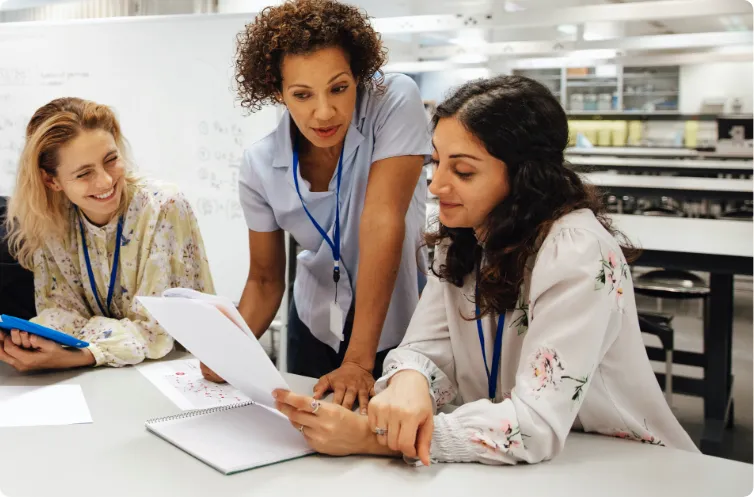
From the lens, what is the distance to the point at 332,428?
3.56 feet

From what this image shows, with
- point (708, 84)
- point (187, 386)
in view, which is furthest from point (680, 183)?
point (187, 386)

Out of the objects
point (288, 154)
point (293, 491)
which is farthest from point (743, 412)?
point (293, 491)

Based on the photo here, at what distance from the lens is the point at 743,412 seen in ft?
11.3

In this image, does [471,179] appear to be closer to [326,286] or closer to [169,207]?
[326,286]

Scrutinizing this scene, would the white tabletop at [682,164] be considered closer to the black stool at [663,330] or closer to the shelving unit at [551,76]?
the shelving unit at [551,76]

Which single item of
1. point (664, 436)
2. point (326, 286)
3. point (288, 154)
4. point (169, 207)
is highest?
point (288, 154)

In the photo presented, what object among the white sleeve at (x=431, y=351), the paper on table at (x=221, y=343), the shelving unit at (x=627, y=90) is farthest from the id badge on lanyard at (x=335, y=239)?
the shelving unit at (x=627, y=90)

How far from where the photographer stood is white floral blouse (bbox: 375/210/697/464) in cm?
107

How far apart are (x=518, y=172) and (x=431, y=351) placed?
0.35 m

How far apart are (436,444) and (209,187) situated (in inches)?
89.6

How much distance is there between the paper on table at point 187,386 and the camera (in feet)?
4.51

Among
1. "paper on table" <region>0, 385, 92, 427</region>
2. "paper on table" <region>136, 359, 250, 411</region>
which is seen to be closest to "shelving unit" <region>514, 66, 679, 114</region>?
"paper on table" <region>136, 359, 250, 411</region>

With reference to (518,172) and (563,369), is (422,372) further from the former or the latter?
(518,172)

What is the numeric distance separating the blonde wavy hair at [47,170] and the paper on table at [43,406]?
42 cm
